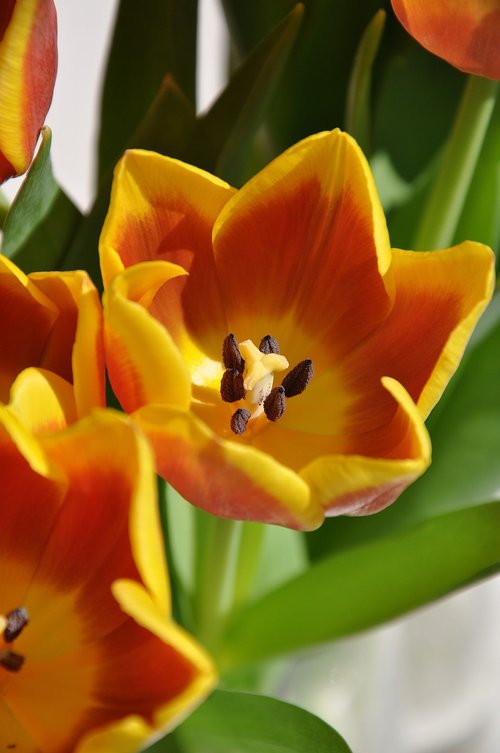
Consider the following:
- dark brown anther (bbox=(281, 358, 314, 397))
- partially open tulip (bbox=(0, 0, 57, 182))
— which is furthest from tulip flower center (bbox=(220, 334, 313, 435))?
partially open tulip (bbox=(0, 0, 57, 182))

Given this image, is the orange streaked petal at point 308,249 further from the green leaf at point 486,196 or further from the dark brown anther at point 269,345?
the green leaf at point 486,196

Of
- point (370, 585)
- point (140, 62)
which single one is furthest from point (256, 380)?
point (140, 62)

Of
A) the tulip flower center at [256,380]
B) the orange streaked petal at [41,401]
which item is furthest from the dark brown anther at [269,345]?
the orange streaked petal at [41,401]

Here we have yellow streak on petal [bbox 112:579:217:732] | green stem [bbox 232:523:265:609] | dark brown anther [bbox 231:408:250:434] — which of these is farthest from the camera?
green stem [bbox 232:523:265:609]

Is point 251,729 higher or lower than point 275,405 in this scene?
lower

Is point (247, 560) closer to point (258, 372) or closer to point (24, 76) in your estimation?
point (258, 372)

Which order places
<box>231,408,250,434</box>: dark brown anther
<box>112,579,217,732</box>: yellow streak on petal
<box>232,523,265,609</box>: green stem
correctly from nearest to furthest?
<box>112,579,217,732</box>: yellow streak on petal < <box>231,408,250,434</box>: dark brown anther < <box>232,523,265,609</box>: green stem

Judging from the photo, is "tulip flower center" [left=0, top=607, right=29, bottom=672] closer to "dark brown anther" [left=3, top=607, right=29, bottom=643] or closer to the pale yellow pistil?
"dark brown anther" [left=3, top=607, right=29, bottom=643]
